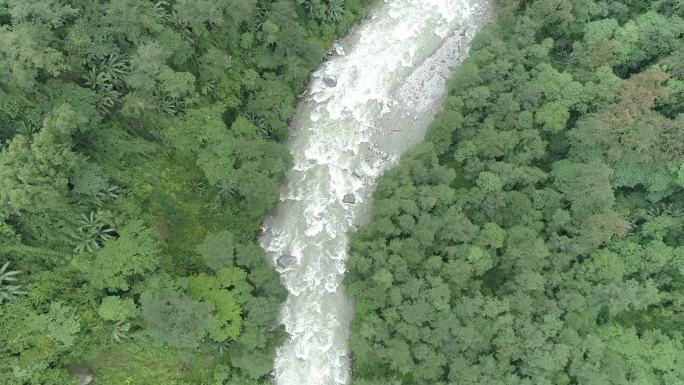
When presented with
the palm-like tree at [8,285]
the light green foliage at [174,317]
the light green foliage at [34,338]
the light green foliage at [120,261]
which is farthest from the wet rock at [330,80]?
the palm-like tree at [8,285]

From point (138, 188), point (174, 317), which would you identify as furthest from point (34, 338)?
point (138, 188)

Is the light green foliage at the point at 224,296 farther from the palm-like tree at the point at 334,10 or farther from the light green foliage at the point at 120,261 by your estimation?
the palm-like tree at the point at 334,10

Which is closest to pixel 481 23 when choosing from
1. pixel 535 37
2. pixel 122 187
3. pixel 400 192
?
pixel 535 37

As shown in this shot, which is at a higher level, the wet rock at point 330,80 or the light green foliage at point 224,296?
the wet rock at point 330,80

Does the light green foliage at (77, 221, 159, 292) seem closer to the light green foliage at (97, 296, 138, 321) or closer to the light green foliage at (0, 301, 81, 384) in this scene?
the light green foliage at (97, 296, 138, 321)

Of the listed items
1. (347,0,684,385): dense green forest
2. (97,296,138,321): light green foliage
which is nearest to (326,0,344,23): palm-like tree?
(347,0,684,385): dense green forest

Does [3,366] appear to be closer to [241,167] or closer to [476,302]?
[241,167]
